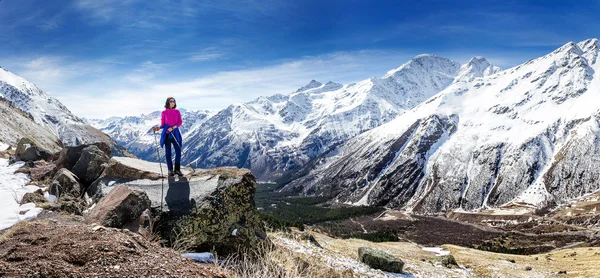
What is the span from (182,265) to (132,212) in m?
6.96

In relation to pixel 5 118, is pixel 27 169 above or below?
below

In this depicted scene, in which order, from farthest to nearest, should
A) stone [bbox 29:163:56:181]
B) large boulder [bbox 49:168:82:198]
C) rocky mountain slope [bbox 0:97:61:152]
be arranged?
rocky mountain slope [bbox 0:97:61:152], stone [bbox 29:163:56:181], large boulder [bbox 49:168:82:198]

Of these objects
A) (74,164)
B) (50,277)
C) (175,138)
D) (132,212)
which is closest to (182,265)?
(50,277)

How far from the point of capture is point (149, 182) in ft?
52.9

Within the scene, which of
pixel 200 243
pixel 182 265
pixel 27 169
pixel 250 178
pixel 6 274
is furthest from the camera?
pixel 27 169

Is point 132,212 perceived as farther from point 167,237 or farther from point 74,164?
point 74,164

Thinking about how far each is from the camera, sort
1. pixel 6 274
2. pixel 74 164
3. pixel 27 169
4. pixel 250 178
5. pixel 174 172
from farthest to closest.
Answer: pixel 27 169 → pixel 74 164 → pixel 174 172 → pixel 250 178 → pixel 6 274

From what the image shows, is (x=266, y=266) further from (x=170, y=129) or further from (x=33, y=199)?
(x=33, y=199)

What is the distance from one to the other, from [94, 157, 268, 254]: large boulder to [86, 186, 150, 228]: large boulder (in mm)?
745

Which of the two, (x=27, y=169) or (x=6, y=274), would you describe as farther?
(x=27, y=169)

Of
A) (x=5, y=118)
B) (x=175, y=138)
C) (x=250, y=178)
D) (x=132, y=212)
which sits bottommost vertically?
(x=132, y=212)

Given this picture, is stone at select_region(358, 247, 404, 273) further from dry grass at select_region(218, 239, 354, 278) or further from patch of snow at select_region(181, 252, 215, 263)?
patch of snow at select_region(181, 252, 215, 263)

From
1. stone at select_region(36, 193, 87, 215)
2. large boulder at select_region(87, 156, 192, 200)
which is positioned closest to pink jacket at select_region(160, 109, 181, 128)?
large boulder at select_region(87, 156, 192, 200)

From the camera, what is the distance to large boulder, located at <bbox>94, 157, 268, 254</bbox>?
460 inches
